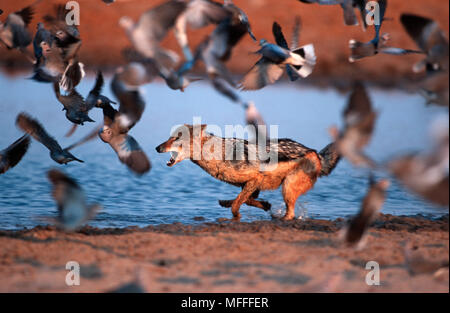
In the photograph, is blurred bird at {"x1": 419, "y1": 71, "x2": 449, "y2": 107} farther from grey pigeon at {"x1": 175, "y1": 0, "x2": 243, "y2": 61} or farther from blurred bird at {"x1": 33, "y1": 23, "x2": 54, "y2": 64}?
blurred bird at {"x1": 33, "y1": 23, "x2": 54, "y2": 64}

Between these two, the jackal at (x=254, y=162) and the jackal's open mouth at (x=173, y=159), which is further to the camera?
the jackal's open mouth at (x=173, y=159)

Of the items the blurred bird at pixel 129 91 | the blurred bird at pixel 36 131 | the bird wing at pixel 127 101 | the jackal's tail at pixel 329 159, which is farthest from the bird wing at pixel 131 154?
the jackal's tail at pixel 329 159

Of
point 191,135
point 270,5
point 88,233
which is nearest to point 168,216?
point 191,135

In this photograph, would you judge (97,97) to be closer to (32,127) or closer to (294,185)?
(32,127)

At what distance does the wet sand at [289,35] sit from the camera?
1717cm

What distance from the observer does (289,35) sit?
54.2ft

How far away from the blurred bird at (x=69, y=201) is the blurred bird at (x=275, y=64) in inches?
79.3

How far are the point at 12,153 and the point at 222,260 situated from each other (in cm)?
268

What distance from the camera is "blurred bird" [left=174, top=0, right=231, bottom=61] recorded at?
16.6 ft

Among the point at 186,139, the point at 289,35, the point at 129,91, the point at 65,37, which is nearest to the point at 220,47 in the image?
the point at 129,91

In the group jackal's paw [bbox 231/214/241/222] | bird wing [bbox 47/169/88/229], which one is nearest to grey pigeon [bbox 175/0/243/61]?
bird wing [bbox 47/169/88/229]

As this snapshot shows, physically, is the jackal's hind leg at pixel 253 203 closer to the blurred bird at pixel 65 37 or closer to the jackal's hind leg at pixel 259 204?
the jackal's hind leg at pixel 259 204

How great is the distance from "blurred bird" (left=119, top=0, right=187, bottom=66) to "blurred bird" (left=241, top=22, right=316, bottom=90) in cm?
118
